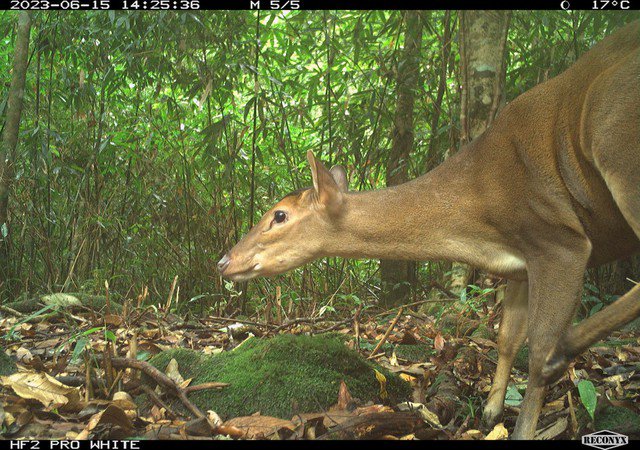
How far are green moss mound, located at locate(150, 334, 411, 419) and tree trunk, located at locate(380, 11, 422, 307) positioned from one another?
2.68m

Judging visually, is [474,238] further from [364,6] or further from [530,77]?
[530,77]

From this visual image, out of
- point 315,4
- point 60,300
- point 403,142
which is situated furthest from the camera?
point 403,142

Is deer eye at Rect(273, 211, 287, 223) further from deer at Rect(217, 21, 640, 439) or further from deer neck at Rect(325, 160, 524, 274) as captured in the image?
deer neck at Rect(325, 160, 524, 274)

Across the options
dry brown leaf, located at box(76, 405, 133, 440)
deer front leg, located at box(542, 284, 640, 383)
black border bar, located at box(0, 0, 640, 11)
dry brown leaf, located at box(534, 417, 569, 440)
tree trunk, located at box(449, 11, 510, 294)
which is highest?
black border bar, located at box(0, 0, 640, 11)

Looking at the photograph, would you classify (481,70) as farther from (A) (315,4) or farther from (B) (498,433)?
(B) (498,433)

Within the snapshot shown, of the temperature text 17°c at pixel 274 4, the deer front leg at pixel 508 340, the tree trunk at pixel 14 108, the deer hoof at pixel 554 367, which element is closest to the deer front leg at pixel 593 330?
the deer hoof at pixel 554 367

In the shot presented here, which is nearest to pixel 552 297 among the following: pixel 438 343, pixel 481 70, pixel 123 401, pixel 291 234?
pixel 438 343

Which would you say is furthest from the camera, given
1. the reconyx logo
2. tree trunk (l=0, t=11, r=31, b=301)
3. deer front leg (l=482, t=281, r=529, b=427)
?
tree trunk (l=0, t=11, r=31, b=301)

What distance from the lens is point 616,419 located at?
2686 millimetres

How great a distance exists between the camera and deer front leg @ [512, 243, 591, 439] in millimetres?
2893

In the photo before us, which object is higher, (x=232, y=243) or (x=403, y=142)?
(x=403, y=142)

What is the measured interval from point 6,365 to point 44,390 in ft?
1.43

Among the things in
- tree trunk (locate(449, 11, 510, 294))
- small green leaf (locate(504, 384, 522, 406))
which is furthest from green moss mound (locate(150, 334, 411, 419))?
tree trunk (locate(449, 11, 510, 294))

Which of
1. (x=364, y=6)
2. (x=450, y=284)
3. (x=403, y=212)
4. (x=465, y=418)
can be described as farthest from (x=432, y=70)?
(x=465, y=418)
